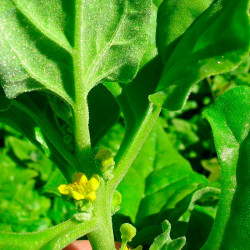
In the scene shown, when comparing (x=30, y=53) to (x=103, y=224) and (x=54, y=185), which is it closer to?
(x=103, y=224)

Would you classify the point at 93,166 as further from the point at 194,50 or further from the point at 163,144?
the point at 163,144

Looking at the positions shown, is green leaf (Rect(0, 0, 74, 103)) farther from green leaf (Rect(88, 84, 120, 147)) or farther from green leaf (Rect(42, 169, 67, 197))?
green leaf (Rect(42, 169, 67, 197))

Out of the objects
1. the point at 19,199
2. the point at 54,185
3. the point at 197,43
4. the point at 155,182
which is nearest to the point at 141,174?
the point at 155,182

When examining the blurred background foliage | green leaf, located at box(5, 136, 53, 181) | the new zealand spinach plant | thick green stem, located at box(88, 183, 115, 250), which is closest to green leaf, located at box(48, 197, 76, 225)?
the blurred background foliage

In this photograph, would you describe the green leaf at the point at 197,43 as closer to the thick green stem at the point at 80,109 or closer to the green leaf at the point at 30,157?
the thick green stem at the point at 80,109

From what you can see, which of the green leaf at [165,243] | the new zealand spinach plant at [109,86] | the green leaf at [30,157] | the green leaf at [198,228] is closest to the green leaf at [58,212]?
the green leaf at [30,157]

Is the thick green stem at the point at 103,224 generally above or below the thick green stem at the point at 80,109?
below
